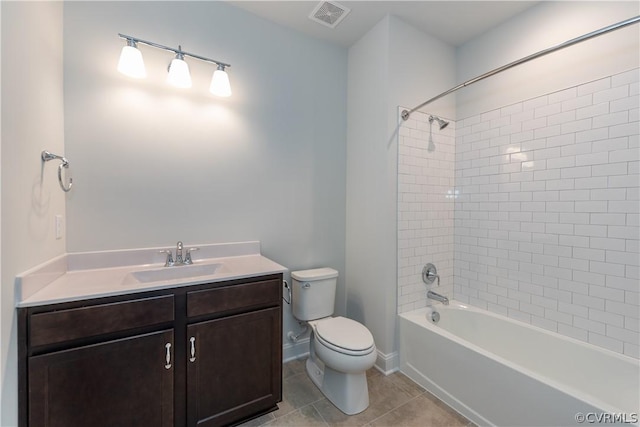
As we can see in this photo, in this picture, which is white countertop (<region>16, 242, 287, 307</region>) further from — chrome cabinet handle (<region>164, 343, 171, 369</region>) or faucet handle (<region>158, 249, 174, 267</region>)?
chrome cabinet handle (<region>164, 343, 171, 369</region>)

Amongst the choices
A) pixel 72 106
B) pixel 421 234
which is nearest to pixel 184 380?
pixel 72 106

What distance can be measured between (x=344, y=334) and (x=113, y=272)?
1.40m

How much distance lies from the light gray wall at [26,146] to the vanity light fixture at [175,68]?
1.01 feet

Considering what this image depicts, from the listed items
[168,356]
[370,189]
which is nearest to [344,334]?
[168,356]

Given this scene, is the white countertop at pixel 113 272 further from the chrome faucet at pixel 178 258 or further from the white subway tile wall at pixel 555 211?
the white subway tile wall at pixel 555 211

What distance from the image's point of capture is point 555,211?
5.89ft

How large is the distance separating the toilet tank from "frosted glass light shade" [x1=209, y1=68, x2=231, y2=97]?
1.36 meters

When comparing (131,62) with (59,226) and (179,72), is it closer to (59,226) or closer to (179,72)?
(179,72)

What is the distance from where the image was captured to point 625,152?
1.51 meters

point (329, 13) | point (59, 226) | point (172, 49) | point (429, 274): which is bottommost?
point (429, 274)

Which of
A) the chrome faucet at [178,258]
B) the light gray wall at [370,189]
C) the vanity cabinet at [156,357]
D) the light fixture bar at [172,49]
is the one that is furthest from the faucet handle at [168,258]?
the light gray wall at [370,189]

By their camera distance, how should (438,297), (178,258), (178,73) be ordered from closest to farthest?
(178,73) → (178,258) → (438,297)

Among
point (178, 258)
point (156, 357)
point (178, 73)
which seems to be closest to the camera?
point (156, 357)

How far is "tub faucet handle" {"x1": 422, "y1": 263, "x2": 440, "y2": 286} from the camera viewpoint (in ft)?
7.27
